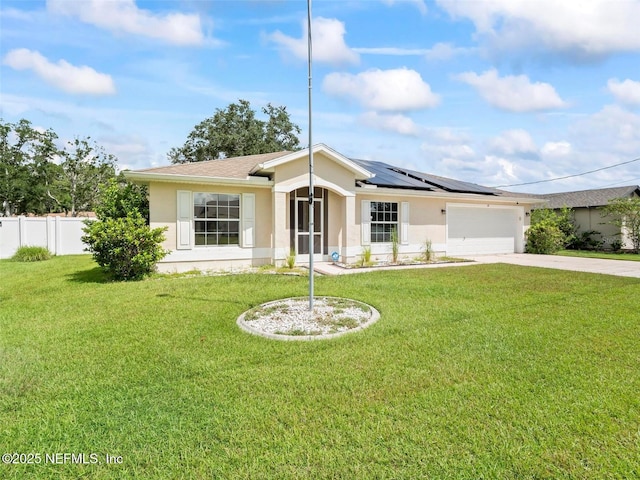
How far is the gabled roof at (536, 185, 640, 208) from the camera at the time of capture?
22078 millimetres

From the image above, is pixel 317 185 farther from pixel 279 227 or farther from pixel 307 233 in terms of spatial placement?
pixel 279 227

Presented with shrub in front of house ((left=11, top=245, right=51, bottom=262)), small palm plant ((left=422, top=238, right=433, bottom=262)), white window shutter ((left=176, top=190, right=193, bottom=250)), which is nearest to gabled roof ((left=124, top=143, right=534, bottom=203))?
white window shutter ((left=176, top=190, right=193, bottom=250))

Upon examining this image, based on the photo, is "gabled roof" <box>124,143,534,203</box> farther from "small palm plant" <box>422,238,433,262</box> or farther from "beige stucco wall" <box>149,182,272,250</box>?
"small palm plant" <box>422,238,433,262</box>

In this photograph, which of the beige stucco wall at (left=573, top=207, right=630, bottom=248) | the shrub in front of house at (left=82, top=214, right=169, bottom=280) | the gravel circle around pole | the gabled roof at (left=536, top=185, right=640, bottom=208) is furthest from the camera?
the gabled roof at (left=536, top=185, right=640, bottom=208)

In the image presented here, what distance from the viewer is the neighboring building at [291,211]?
1110 cm

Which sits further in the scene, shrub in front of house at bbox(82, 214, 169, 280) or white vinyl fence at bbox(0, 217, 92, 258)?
white vinyl fence at bbox(0, 217, 92, 258)

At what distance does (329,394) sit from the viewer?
3434 mm

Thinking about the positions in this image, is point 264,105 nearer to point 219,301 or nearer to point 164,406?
point 219,301

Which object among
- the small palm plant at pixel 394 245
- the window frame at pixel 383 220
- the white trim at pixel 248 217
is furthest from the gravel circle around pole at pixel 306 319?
the window frame at pixel 383 220

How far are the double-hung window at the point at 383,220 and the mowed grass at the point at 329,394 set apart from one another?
7.70m

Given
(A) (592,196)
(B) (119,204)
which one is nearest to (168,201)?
(B) (119,204)

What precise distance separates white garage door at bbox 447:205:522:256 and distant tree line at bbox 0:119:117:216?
29489 millimetres

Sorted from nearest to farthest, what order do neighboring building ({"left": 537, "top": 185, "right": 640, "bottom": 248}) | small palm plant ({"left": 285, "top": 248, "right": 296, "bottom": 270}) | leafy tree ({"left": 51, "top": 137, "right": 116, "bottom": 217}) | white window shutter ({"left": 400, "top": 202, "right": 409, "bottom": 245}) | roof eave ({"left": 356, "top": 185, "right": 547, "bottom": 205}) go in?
small palm plant ({"left": 285, "top": 248, "right": 296, "bottom": 270}), roof eave ({"left": 356, "top": 185, "right": 547, "bottom": 205}), white window shutter ({"left": 400, "top": 202, "right": 409, "bottom": 245}), neighboring building ({"left": 537, "top": 185, "right": 640, "bottom": 248}), leafy tree ({"left": 51, "top": 137, "right": 116, "bottom": 217})

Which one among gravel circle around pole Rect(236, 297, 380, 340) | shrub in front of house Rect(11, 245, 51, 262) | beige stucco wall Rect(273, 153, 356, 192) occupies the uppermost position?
beige stucco wall Rect(273, 153, 356, 192)
